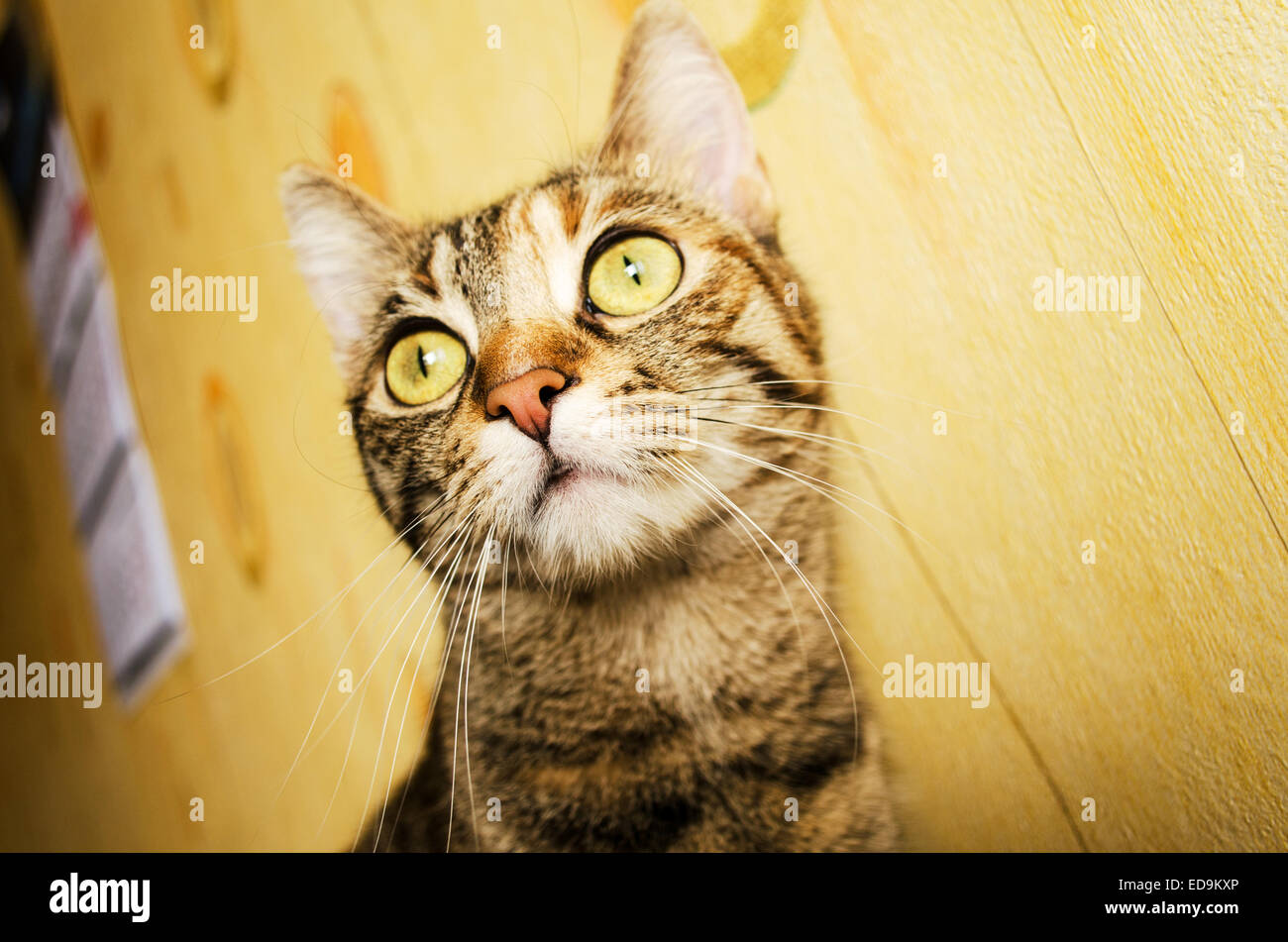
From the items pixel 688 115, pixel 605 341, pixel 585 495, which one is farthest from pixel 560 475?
pixel 688 115

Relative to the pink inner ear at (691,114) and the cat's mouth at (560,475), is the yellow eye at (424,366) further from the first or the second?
the pink inner ear at (691,114)

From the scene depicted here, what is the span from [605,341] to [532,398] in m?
0.09

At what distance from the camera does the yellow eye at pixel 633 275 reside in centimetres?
69

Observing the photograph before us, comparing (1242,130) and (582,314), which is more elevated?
(1242,130)

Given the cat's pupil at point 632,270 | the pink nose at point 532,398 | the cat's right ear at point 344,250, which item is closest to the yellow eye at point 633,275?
the cat's pupil at point 632,270

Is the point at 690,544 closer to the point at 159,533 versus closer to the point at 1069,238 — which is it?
the point at 1069,238

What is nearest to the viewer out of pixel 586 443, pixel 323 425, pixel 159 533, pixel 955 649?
pixel 586 443

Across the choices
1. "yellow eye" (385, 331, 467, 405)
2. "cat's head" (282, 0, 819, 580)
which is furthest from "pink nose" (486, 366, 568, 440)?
"yellow eye" (385, 331, 467, 405)

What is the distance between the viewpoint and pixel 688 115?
73cm

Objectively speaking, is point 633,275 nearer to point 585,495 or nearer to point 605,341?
point 605,341

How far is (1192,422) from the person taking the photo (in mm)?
709
